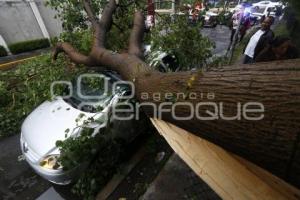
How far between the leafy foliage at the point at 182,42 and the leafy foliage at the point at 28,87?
180 cm

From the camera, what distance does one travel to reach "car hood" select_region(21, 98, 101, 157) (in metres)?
3.55

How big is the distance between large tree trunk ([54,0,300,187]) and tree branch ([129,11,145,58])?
1153mm

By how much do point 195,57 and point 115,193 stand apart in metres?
3.23

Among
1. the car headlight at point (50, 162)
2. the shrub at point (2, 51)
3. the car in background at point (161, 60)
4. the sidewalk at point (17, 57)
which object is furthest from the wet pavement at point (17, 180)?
the shrub at point (2, 51)

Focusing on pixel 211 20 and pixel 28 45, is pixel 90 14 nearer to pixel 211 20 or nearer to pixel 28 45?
pixel 211 20

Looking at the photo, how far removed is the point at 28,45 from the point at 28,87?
37.5ft

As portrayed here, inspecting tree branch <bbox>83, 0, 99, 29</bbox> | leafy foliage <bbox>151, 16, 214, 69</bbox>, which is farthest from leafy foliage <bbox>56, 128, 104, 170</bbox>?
leafy foliage <bbox>151, 16, 214, 69</bbox>

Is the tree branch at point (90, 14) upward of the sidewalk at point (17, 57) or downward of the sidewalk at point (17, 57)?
upward

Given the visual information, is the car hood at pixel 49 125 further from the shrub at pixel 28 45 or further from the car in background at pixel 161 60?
the shrub at pixel 28 45

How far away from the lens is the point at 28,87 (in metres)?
4.94

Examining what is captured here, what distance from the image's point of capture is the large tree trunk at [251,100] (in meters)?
1.53

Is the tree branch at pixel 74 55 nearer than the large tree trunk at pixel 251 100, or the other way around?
the large tree trunk at pixel 251 100

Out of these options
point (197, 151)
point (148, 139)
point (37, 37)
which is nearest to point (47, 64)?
point (148, 139)

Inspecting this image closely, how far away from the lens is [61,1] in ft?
18.3
